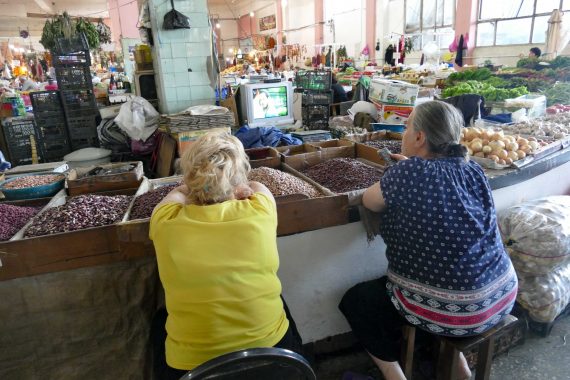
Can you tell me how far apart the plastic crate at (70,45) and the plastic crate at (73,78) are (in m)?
0.21

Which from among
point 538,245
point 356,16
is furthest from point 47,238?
point 356,16

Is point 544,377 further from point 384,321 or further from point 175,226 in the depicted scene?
point 175,226

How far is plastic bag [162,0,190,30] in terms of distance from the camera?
448 cm

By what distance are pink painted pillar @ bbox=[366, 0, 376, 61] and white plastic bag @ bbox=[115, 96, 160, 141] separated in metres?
10.5

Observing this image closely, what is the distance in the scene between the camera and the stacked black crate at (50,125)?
201 inches

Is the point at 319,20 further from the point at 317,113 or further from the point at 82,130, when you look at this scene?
the point at 82,130

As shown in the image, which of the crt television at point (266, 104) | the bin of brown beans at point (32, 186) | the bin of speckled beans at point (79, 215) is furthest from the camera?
the crt television at point (266, 104)

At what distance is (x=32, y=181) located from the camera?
233cm

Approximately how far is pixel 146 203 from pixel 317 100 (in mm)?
3481

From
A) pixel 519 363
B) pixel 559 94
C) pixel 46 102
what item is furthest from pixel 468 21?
pixel 519 363

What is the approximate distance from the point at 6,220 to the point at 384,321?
180cm

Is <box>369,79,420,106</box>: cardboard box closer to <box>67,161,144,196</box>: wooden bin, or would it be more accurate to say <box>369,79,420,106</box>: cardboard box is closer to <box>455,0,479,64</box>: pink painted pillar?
<box>67,161,144,196</box>: wooden bin

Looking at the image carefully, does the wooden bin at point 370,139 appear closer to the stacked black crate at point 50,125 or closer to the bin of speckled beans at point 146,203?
the bin of speckled beans at point 146,203

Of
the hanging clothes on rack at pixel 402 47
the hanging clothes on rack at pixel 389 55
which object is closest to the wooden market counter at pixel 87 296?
the hanging clothes on rack at pixel 402 47
